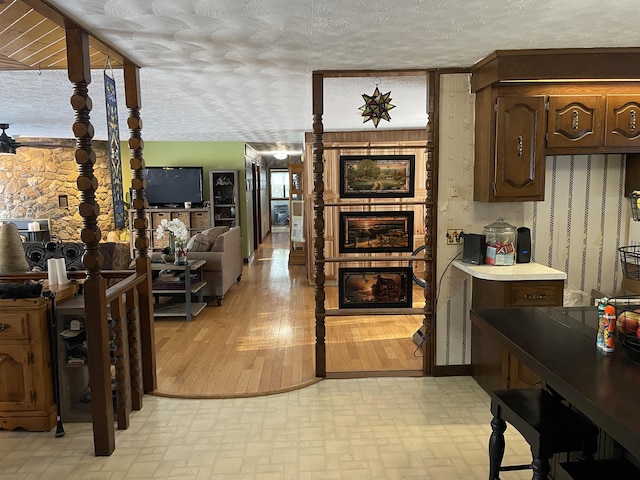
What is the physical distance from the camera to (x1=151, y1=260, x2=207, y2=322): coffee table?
17.4 ft

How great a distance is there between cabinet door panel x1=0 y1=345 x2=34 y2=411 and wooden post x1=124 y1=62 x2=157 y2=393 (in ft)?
2.32

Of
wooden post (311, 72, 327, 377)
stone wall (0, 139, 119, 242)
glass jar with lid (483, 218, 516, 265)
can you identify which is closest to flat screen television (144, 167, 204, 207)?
stone wall (0, 139, 119, 242)

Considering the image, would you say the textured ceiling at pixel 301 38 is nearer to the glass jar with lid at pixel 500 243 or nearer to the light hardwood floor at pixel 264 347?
the glass jar with lid at pixel 500 243

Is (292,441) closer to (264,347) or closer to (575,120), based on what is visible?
(264,347)

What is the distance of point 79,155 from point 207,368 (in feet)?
6.78

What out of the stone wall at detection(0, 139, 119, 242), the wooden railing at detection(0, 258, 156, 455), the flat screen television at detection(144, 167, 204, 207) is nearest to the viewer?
the wooden railing at detection(0, 258, 156, 455)

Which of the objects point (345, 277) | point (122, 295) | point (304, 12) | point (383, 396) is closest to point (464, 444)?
point (383, 396)

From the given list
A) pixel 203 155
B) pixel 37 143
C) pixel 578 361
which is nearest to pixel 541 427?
pixel 578 361

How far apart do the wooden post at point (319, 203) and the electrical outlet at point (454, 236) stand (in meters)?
0.94

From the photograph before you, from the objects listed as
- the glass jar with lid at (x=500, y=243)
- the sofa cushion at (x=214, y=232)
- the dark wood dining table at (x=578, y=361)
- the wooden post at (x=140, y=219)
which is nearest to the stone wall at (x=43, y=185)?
the sofa cushion at (x=214, y=232)

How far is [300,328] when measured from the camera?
490 centimetres

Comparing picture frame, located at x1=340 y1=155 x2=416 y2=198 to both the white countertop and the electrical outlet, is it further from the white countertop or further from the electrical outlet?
the white countertop

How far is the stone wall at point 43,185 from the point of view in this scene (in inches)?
325

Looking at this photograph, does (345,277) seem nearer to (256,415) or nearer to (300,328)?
(256,415)
